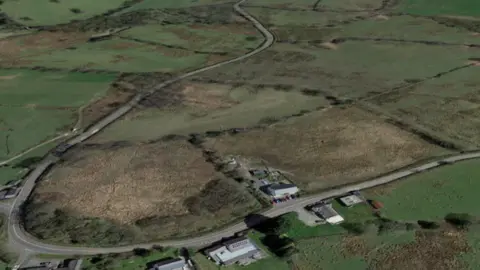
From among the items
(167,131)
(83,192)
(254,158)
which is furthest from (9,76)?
(254,158)

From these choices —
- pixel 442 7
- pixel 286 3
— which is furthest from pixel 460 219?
pixel 286 3

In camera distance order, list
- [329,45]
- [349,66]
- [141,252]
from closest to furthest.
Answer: [141,252] → [349,66] → [329,45]

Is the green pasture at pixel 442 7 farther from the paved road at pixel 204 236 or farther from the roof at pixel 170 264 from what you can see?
the roof at pixel 170 264

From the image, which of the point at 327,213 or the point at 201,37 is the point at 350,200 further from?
the point at 201,37

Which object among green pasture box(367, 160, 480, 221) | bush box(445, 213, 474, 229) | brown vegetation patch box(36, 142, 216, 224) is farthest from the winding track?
bush box(445, 213, 474, 229)

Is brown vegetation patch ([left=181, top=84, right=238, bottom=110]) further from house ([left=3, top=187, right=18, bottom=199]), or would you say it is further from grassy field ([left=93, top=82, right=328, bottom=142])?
house ([left=3, top=187, right=18, bottom=199])

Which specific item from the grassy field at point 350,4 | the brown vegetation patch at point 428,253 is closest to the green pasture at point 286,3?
the grassy field at point 350,4

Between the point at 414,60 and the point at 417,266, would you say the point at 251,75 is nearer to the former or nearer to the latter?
the point at 414,60
